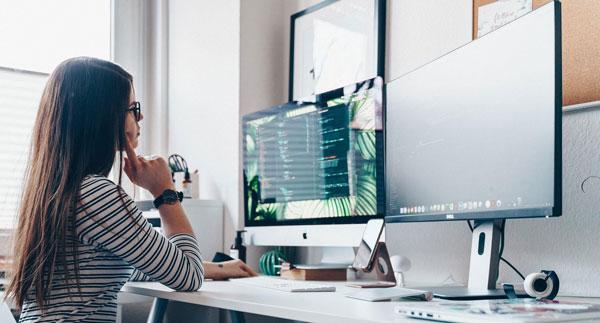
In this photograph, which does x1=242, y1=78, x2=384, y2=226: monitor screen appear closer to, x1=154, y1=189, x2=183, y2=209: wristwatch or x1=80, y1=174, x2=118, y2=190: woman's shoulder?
x1=154, y1=189, x2=183, y2=209: wristwatch

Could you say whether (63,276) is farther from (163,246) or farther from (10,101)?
(10,101)

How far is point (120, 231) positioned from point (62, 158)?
0.66 ft

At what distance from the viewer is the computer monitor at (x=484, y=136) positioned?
1.17 m

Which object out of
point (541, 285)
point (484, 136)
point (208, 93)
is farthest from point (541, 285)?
point (208, 93)

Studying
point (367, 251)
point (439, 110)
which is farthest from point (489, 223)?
point (367, 251)

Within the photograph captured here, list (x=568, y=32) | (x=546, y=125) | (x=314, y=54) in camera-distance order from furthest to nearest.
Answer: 1. (x=314, y=54)
2. (x=568, y=32)
3. (x=546, y=125)

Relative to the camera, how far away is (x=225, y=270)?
1.86m

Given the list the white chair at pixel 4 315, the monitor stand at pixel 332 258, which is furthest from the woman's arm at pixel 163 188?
the white chair at pixel 4 315

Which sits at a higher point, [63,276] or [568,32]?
[568,32]

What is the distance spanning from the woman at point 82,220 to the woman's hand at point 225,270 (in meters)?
0.29

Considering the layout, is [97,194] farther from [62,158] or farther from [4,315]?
[4,315]

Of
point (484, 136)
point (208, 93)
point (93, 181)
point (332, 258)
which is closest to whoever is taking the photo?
point (484, 136)

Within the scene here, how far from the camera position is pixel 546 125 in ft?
3.83

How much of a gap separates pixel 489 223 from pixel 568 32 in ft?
1.61
